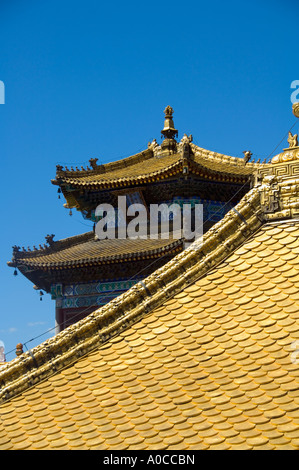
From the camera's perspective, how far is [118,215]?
2416cm

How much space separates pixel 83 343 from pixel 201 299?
4.63 feet

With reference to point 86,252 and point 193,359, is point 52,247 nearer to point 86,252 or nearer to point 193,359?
point 86,252

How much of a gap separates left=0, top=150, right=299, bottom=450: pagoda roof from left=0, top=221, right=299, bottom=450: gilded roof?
0.04 ft

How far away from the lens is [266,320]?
758 cm

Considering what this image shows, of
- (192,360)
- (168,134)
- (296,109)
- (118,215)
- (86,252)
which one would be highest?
(168,134)

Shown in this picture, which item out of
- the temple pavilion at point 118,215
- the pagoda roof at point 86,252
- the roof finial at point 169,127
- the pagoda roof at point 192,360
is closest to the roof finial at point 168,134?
the roof finial at point 169,127

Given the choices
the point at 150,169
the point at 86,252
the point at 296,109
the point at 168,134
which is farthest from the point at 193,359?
the point at 168,134

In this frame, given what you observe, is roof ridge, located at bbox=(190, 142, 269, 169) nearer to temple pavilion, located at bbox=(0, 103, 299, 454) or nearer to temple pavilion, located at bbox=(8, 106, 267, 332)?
temple pavilion, located at bbox=(8, 106, 267, 332)

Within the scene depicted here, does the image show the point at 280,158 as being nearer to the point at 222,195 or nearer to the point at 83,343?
the point at 83,343

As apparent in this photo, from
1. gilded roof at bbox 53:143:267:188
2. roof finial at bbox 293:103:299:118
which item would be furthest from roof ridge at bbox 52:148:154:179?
roof finial at bbox 293:103:299:118

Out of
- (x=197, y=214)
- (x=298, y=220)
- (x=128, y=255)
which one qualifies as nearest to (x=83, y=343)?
(x=298, y=220)

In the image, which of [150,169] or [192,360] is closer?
[192,360]

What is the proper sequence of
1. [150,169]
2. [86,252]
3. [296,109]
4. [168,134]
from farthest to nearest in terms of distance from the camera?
[168,134], [150,169], [86,252], [296,109]

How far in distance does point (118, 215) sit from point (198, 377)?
17161 mm
